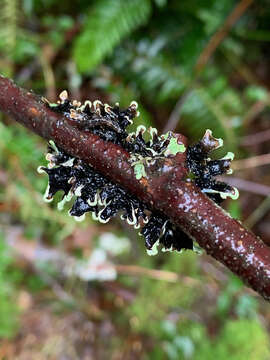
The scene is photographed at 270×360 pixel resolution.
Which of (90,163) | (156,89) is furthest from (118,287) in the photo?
(90,163)

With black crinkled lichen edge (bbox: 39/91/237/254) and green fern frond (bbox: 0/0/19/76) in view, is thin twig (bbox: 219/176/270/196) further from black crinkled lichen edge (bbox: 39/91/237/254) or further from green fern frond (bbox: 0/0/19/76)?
black crinkled lichen edge (bbox: 39/91/237/254)

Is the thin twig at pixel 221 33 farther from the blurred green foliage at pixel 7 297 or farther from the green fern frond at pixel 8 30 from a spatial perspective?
the blurred green foliage at pixel 7 297

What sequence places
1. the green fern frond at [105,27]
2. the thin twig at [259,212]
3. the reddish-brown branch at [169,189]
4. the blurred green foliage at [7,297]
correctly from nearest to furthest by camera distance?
the reddish-brown branch at [169,189] → the blurred green foliage at [7,297] → the green fern frond at [105,27] → the thin twig at [259,212]

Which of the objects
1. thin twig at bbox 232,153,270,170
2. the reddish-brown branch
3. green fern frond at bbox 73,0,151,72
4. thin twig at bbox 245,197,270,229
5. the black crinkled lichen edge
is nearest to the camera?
the reddish-brown branch

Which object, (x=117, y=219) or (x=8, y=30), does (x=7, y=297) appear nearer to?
(x=117, y=219)

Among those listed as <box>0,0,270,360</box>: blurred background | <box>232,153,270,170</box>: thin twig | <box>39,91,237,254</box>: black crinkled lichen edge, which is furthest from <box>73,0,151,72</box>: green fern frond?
<box>39,91,237,254</box>: black crinkled lichen edge

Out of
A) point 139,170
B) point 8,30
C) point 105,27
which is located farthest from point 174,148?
point 8,30

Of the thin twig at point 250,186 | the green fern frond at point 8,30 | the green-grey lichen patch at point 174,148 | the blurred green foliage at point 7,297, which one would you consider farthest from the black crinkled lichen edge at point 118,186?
the thin twig at point 250,186
